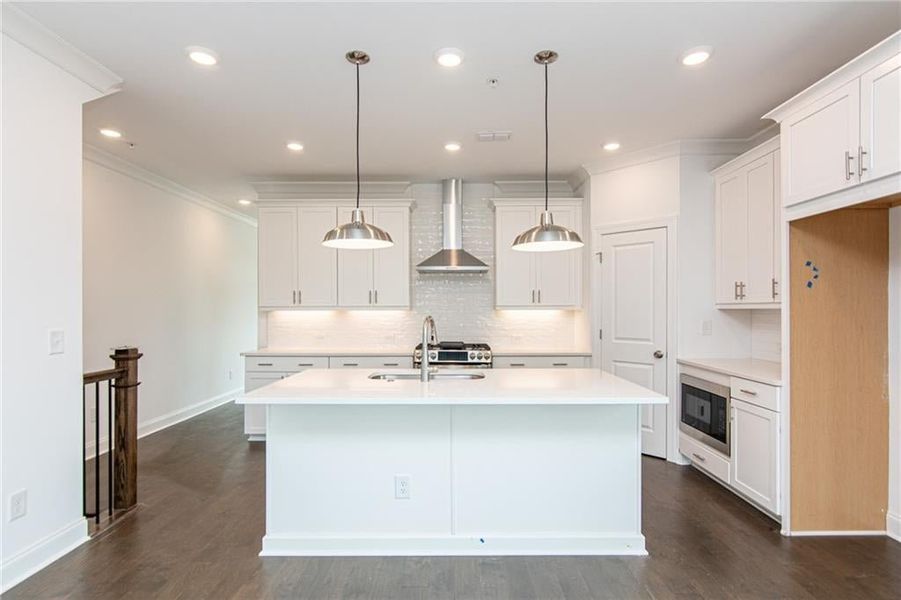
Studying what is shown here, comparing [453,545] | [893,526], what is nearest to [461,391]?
[453,545]

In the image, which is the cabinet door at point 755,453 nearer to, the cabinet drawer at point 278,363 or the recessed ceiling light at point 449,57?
the recessed ceiling light at point 449,57

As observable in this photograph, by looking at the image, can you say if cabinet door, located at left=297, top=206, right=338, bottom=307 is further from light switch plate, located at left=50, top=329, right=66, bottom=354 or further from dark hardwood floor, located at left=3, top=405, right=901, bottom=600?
light switch plate, located at left=50, top=329, right=66, bottom=354

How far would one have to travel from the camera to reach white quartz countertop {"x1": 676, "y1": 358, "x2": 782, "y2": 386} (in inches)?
119

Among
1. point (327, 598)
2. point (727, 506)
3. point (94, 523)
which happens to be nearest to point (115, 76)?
point (94, 523)

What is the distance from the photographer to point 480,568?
247 centimetres

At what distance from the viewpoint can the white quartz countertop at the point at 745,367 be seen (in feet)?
9.90

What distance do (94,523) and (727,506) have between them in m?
4.03

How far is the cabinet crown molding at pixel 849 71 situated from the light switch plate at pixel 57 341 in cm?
418

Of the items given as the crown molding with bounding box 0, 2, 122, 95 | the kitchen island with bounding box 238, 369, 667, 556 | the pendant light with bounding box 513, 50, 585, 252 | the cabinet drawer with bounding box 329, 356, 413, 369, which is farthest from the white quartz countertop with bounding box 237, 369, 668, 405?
the crown molding with bounding box 0, 2, 122, 95

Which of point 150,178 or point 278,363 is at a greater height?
point 150,178

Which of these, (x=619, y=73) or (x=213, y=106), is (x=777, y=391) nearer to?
(x=619, y=73)

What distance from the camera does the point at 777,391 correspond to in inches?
113

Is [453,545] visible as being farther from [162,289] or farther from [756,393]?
[162,289]

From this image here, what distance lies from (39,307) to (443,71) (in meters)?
2.52
